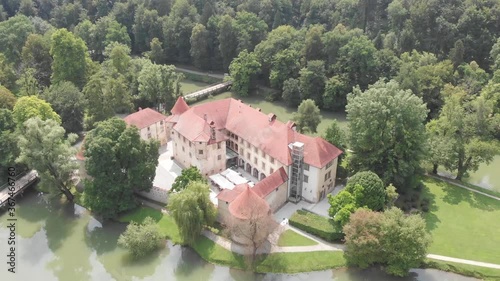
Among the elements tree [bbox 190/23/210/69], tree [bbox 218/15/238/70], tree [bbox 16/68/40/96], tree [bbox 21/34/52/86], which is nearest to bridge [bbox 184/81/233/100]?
tree [bbox 218/15/238/70]

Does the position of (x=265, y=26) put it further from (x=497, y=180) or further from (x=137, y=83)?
(x=497, y=180)

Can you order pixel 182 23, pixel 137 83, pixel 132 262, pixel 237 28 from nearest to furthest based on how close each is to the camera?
pixel 132 262 → pixel 137 83 → pixel 237 28 → pixel 182 23

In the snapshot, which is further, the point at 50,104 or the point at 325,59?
the point at 325,59

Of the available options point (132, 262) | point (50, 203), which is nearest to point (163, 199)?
point (132, 262)

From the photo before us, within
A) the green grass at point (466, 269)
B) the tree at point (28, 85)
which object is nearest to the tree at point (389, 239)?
the green grass at point (466, 269)

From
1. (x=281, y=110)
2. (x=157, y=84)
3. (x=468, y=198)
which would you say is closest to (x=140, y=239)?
(x=157, y=84)

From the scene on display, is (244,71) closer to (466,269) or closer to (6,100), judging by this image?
(6,100)

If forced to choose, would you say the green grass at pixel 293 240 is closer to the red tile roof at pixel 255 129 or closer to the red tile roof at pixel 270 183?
the red tile roof at pixel 270 183
